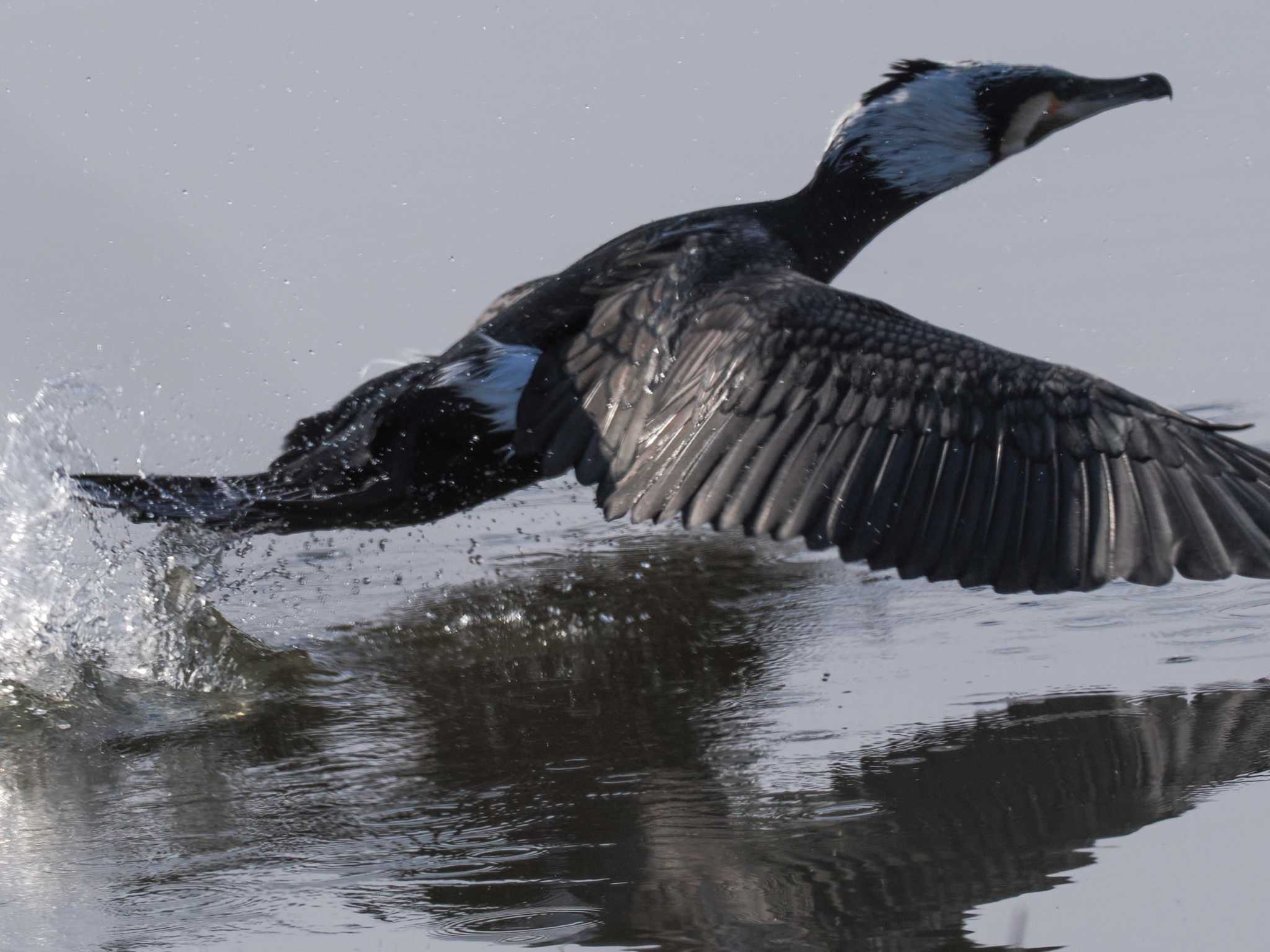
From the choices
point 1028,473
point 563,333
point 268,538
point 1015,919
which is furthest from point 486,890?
point 268,538

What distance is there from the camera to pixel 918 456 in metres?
4.03

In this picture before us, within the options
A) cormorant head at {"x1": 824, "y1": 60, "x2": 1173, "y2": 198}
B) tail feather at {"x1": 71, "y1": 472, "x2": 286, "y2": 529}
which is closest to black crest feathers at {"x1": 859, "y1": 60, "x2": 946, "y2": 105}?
cormorant head at {"x1": 824, "y1": 60, "x2": 1173, "y2": 198}

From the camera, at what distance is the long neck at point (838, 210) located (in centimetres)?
538

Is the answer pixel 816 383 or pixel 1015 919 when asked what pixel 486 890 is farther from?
pixel 816 383

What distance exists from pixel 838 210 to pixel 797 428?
1.57m

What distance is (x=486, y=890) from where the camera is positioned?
3080mm

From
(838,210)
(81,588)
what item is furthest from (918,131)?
(81,588)

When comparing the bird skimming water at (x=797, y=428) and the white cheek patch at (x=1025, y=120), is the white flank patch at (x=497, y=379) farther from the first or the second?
the white cheek patch at (x=1025, y=120)

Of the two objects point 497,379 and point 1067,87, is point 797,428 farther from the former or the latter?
point 1067,87

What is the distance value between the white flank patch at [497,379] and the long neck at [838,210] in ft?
3.62

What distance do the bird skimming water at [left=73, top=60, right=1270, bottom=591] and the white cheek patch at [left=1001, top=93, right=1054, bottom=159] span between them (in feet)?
0.76

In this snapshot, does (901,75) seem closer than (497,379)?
No

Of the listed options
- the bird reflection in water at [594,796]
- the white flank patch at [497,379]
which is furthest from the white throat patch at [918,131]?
the bird reflection in water at [594,796]

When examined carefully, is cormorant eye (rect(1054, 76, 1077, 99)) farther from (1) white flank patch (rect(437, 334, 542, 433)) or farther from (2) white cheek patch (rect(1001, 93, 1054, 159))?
(1) white flank patch (rect(437, 334, 542, 433))
